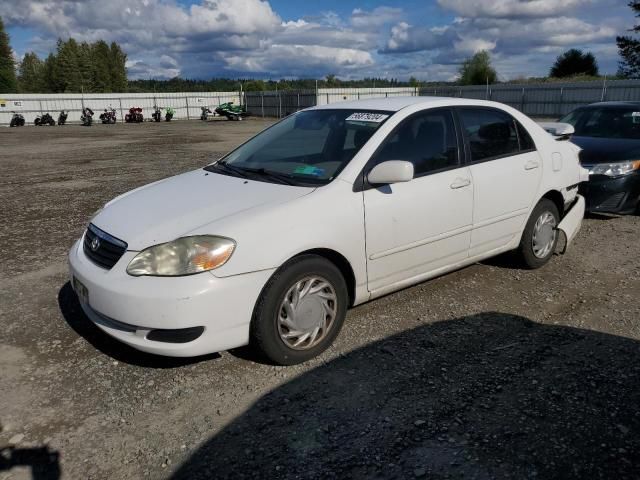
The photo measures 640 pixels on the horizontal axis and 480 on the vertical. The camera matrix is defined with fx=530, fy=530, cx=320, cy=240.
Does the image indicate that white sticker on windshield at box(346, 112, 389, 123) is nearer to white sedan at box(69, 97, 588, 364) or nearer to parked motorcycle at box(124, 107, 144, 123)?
white sedan at box(69, 97, 588, 364)

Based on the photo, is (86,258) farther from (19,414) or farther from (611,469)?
(611,469)

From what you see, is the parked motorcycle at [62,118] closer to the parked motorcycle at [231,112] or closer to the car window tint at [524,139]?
the parked motorcycle at [231,112]

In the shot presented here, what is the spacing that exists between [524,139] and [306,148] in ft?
6.73

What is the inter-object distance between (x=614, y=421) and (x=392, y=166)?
6.27 ft

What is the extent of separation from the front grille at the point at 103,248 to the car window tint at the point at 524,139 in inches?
137

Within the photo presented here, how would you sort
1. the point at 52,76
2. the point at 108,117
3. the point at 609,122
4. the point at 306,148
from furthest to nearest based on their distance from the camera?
the point at 52,76 → the point at 108,117 → the point at 609,122 → the point at 306,148

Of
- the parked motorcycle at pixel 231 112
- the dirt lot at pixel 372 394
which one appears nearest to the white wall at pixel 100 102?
the parked motorcycle at pixel 231 112

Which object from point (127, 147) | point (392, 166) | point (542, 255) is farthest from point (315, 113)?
point (127, 147)

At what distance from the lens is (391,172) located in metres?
3.47

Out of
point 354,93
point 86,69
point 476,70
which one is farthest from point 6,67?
point 476,70

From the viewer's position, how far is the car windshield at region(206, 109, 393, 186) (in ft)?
12.2

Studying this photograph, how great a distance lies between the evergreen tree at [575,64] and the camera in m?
65.6

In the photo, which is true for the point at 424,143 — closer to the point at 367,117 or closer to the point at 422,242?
the point at 367,117

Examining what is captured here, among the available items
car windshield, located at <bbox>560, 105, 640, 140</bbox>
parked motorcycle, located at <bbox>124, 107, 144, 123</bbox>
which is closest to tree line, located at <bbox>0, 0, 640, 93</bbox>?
parked motorcycle, located at <bbox>124, 107, 144, 123</bbox>
